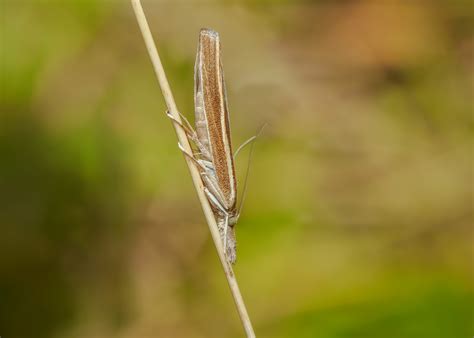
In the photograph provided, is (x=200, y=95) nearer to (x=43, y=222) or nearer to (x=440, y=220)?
(x=43, y=222)

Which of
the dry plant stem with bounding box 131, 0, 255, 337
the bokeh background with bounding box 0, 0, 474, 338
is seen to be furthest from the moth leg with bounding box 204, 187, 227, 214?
the bokeh background with bounding box 0, 0, 474, 338

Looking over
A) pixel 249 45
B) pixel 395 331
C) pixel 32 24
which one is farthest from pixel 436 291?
pixel 32 24

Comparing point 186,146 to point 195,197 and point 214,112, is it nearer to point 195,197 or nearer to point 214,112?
point 214,112

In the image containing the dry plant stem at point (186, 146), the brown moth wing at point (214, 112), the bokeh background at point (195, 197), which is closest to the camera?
the dry plant stem at point (186, 146)

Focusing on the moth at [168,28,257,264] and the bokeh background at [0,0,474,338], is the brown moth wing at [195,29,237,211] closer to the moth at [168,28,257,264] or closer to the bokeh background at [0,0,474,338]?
the moth at [168,28,257,264]

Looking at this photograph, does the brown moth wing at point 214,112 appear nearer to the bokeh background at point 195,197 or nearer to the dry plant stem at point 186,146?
the dry plant stem at point 186,146

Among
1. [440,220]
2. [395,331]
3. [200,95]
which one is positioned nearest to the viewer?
[200,95]

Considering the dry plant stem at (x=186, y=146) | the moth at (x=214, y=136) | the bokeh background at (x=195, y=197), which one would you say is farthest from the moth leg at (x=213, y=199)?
the bokeh background at (x=195, y=197)
